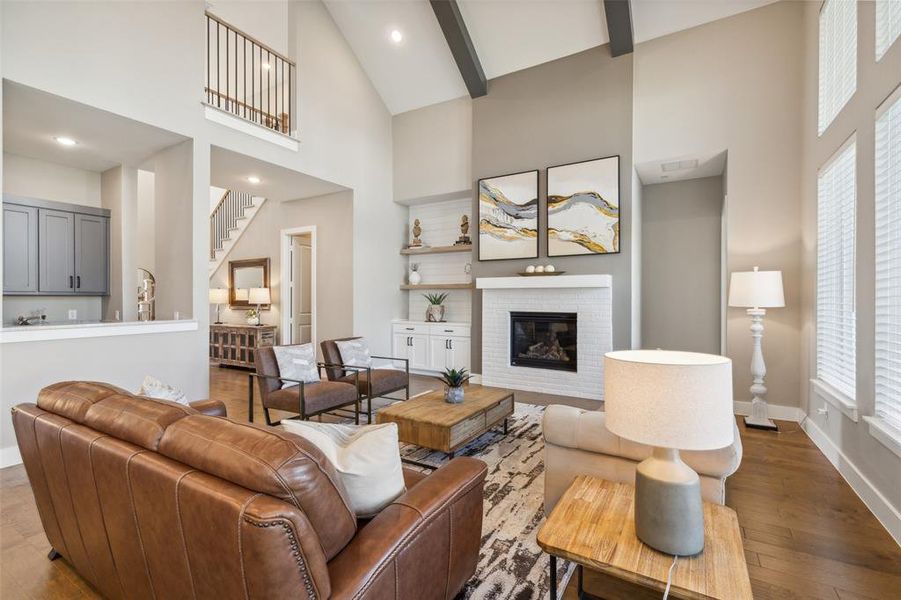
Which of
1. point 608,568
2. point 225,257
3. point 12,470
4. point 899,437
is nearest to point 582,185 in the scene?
point 899,437

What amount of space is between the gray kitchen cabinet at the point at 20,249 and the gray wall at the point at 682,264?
7.11 metres

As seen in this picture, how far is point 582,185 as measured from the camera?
510 cm

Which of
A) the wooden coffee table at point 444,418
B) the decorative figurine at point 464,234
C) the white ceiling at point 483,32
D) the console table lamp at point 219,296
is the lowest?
the wooden coffee table at point 444,418

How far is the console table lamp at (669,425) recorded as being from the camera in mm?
1133

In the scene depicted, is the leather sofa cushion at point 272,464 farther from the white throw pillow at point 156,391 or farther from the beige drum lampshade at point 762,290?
the beige drum lampshade at point 762,290

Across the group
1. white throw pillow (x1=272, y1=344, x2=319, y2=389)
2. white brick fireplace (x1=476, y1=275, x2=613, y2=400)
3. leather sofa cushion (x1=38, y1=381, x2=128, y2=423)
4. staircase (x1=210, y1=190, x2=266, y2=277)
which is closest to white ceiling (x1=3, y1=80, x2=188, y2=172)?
white throw pillow (x1=272, y1=344, x2=319, y2=389)

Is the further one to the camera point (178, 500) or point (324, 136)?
point (324, 136)

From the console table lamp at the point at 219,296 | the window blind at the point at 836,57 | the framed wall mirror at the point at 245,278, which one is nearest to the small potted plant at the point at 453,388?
the window blind at the point at 836,57

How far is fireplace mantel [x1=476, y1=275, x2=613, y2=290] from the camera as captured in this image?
4828 millimetres

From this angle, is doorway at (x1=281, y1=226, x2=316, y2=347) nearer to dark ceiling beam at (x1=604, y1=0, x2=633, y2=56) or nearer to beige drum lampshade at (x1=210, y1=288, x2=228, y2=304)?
beige drum lampshade at (x1=210, y1=288, x2=228, y2=304)

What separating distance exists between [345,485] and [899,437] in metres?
2.73

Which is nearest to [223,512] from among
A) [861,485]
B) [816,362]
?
[861,485]

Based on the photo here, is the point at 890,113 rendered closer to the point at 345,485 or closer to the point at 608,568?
the point at 608,568

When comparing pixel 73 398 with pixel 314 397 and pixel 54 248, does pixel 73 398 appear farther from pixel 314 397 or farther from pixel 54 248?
pixel 54 248
